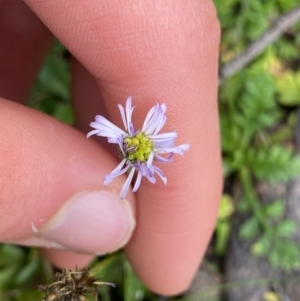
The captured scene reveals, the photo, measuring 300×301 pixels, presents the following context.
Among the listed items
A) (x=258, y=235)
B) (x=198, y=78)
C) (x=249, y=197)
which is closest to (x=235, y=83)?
(x=249, y=197)

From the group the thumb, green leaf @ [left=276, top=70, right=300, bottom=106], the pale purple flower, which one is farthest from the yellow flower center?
green leaf @ [left=276, top=70, right=300, bottom=106]

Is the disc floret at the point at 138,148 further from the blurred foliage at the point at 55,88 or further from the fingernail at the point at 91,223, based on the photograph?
the blurred foliage at the point at 55,88

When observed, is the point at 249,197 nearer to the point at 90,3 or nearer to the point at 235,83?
the point at 235,83

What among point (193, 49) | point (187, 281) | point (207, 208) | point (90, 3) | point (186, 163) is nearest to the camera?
point (90, 3)

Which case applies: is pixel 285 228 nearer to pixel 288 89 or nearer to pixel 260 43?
pixel 288 89

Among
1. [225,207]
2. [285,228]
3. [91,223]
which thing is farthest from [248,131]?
[91,223]

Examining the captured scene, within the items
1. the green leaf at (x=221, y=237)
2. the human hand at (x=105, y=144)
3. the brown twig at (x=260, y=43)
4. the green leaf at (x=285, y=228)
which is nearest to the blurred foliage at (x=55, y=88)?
the human hand at (x=105, y=144)
